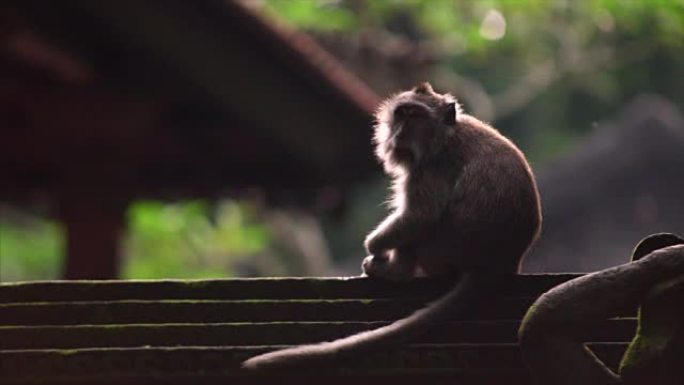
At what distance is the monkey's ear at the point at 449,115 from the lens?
184 inches

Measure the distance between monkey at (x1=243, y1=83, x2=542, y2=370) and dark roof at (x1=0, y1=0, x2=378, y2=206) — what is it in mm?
2839

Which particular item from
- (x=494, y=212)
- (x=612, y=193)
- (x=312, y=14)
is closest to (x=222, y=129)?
(x=494, y=212)

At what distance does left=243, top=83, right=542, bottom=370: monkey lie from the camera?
427cm

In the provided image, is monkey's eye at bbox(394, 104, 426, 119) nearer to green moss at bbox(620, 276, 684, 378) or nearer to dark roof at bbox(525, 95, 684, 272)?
green moss at bbox(620, 276, 684, 378)

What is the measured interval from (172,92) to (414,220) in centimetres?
375

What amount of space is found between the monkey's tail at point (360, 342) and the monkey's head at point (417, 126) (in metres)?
1.21

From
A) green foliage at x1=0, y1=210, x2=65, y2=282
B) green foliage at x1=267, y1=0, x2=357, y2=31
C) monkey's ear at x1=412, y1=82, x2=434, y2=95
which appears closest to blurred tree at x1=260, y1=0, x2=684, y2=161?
green foliage at x1=267, y1=0, x2=357, y2=31

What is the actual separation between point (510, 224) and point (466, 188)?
0.18 meters

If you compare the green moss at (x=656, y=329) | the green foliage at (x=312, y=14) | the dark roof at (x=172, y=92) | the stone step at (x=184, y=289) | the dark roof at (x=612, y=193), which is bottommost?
the green moss at (x=656, y=329)

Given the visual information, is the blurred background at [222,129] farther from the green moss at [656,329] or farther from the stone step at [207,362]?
the green moss at [656,329]

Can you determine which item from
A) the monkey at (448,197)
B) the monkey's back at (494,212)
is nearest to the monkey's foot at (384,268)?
the monkey at (448,197)

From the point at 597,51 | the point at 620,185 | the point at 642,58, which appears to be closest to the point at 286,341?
the point at 620,185

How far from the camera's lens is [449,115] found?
470 centimetres

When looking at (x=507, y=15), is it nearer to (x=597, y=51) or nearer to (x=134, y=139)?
(x=597, y=51)
